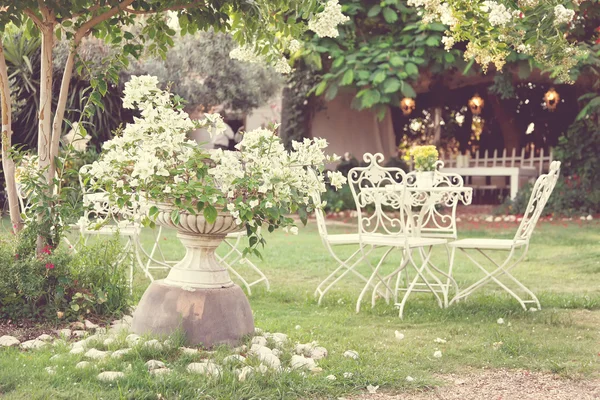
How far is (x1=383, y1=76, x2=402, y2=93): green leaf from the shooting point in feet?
39.3

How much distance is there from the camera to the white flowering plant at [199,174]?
3.70 meters

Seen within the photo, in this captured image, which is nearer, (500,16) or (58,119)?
(500,16)

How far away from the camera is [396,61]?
1233 centimetres

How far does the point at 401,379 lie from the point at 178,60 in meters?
10.5

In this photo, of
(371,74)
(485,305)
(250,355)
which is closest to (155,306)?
(250,355)

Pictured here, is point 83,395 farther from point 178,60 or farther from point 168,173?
point 178,60

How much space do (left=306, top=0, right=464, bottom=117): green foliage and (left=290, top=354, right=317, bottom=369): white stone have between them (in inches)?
342

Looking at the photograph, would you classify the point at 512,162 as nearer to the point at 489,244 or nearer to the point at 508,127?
the point at 508,127

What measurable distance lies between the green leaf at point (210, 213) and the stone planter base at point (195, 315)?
0.44 metres

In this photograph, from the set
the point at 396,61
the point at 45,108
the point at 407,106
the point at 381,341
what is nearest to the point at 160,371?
the point at 381,341

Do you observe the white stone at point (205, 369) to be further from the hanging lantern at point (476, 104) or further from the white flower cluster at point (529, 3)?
the hanging lantern at point (476, 104)

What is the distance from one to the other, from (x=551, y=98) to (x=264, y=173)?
13.9m

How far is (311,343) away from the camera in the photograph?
4.14m

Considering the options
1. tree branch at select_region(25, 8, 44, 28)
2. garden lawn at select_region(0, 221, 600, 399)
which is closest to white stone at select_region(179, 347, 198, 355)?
garden lawn at select_region(0, 221, 600, 399)
